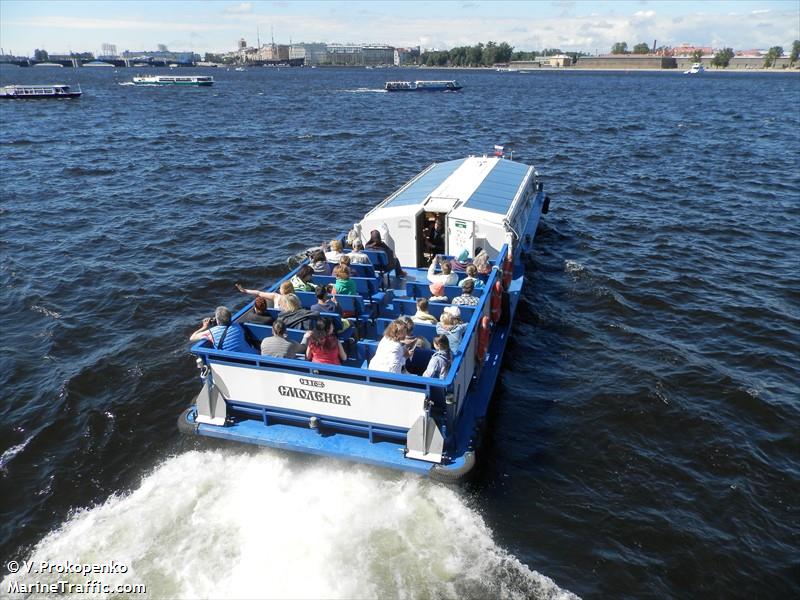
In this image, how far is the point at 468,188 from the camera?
18500mm

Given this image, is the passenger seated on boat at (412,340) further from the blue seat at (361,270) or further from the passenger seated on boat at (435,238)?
the passenger seated on boat at (435,238)

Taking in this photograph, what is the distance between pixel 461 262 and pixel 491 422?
4.36m

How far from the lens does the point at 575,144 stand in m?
47.2

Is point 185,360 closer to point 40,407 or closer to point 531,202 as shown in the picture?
point 40,407

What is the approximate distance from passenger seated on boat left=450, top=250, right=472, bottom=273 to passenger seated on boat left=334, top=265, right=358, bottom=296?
2939 mm

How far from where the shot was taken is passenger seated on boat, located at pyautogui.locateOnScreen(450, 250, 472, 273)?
567 inches

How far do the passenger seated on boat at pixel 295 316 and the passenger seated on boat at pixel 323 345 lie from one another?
2.78 ft

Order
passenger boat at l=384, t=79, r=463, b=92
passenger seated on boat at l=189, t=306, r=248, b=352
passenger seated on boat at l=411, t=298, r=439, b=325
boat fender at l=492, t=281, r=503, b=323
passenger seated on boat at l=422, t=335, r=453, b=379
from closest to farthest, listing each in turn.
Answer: passenger seated on boat at l=422, t=335, r=453, b=379 → passenger seated on boat at l=189, t=306, r=248, b=352 → passenger seated on boat at l=411, t=298, r=439, b=325 → boat fender at l=492, t=281, r=503, b=323 → passenger boat at l=384, t=79, r=463, b=92

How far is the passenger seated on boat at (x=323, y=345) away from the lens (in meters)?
9.90

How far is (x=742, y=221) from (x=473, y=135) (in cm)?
3159

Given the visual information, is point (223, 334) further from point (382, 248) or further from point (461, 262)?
point (461, 262)

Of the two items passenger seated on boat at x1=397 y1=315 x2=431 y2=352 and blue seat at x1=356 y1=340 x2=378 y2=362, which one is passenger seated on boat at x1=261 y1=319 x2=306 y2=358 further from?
passenger seated on boat at x1=397 y1=315 x2=431 y2=352

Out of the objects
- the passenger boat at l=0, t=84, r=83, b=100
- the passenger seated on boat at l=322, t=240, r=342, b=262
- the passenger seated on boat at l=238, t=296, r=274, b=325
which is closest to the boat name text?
the passenger seated on boat at l=238, t=296, r=274, b=325

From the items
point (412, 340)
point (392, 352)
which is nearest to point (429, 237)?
point (412, 340)
